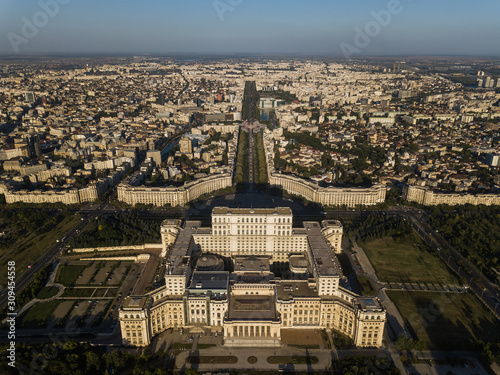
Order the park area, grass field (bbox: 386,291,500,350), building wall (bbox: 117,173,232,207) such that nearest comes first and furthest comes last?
grass field (bbox: 386,291,500,350) < the park area < building wall (bbox: 117,173,232,207)

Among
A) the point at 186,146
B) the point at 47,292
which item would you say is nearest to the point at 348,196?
the point at 186,146

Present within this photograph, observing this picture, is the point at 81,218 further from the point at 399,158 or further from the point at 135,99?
the point at 135,99

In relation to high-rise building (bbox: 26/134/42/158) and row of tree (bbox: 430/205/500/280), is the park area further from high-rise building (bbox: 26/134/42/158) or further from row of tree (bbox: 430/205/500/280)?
high-rise building (bbox: 26/134/42/158)

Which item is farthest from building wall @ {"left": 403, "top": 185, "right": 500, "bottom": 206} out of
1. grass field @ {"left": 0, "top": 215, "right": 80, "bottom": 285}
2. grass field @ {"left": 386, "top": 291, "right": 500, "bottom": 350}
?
grass field @ {"left": 0, "top": 215, "right": 80, "bottom": 285}

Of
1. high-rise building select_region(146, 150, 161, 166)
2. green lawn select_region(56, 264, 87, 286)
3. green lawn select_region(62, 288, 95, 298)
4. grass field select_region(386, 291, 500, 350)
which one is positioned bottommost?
grass field select_region(386, 291, 500, 350)

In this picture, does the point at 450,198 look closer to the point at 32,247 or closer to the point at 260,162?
the point at 260,162

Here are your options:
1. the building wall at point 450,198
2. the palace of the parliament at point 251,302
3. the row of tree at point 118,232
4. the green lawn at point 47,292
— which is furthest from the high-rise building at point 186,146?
the green lawn at point 47,292

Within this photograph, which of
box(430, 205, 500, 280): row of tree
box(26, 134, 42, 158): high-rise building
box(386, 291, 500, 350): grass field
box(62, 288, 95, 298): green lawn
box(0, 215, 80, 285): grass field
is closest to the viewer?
box(386, 291, 500, 350): grass field
